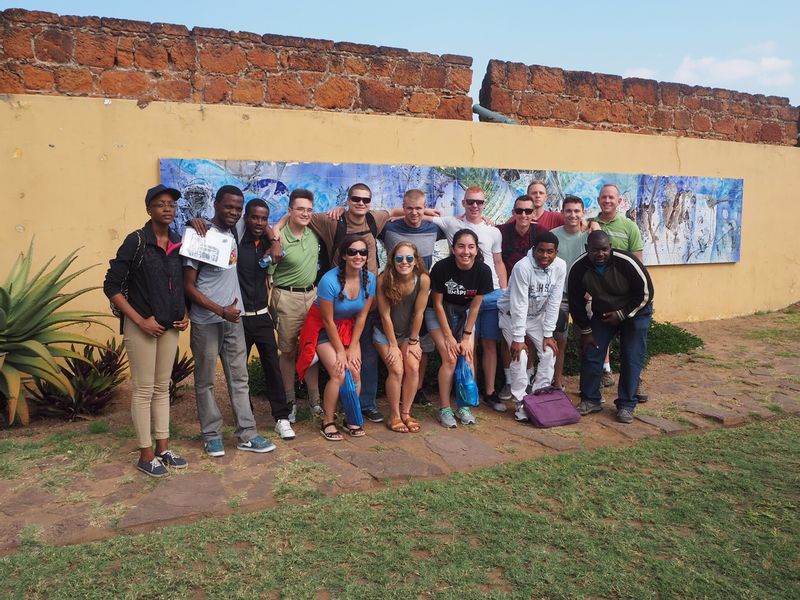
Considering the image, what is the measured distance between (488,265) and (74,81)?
433 centimetres

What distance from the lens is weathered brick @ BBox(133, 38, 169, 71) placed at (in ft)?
22.4

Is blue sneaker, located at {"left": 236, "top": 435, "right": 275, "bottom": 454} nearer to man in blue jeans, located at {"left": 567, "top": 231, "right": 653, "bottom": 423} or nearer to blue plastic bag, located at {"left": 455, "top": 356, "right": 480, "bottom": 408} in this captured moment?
blue plastic bag, located at {"left": 455, "top": 356, "right": 480, "bottom": 408}

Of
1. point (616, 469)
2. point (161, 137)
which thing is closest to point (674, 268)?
point (616, 469)

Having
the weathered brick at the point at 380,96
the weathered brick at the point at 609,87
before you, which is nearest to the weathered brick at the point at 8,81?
the weathered brick at the point at 380,96

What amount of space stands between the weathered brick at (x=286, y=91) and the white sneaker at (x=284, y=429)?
388 centimetres

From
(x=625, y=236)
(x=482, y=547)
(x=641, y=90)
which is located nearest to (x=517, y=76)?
(x=641, y=90)

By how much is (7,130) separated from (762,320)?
10.2m

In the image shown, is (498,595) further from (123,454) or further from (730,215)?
(730,215)

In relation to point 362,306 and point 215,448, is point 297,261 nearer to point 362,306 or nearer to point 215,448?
point 362,306

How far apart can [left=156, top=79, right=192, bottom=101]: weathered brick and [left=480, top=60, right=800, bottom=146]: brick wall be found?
3.77 metres

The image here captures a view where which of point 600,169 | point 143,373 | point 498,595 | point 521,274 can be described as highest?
point 600,169

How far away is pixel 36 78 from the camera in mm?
6547

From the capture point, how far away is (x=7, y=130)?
245 inches

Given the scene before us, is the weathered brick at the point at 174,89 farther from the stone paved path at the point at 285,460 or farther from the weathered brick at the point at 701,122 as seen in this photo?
the weathered brick at the point at 701,122
